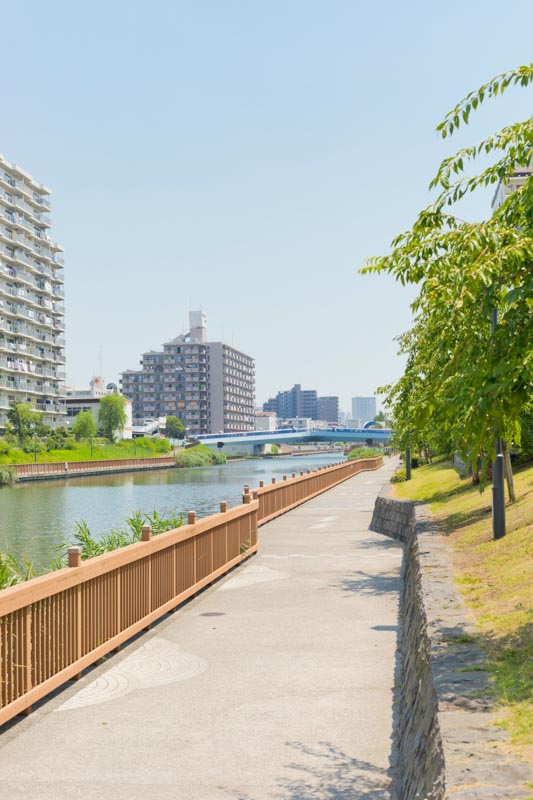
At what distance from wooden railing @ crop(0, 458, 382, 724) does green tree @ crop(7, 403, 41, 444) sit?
288 ft

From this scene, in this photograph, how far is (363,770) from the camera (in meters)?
5.93

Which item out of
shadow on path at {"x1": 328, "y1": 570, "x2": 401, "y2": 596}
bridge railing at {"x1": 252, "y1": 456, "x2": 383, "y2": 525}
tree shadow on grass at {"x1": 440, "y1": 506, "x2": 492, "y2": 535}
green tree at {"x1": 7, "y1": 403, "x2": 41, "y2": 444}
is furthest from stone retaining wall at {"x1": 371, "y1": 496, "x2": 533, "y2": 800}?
green tree at {"x1": 7, "y1": 403, "x2": 41, "y2": 444}

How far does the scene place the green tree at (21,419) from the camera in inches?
3844

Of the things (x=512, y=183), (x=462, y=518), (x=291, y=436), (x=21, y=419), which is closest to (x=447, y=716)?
(x=462, y=518)

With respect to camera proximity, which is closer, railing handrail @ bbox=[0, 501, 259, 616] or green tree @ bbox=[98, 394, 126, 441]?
railing handrail @ bbox=[0, 501, 259, 616]

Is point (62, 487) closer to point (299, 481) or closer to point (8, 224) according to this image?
point (299, 481)

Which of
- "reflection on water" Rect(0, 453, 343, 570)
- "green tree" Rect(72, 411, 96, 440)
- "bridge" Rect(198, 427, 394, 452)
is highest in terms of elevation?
"green tree" Rect(72, 411, 96, 440)

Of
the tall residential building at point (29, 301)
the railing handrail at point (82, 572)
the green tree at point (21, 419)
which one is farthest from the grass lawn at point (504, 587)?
the tall residential building at point (29, 301)

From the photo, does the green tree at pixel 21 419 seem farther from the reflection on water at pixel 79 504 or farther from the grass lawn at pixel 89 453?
the reflection on water at pixel 79 504

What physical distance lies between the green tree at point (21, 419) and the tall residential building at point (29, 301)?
5.60 feet

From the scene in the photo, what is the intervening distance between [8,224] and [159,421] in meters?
91.6

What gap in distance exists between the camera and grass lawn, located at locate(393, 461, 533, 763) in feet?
16.6

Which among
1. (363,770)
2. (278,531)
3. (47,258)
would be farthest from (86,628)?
(47,258)

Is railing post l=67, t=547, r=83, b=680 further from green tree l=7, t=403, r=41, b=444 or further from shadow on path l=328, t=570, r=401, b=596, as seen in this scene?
green tree l=7, t=403, r=41, b=444
